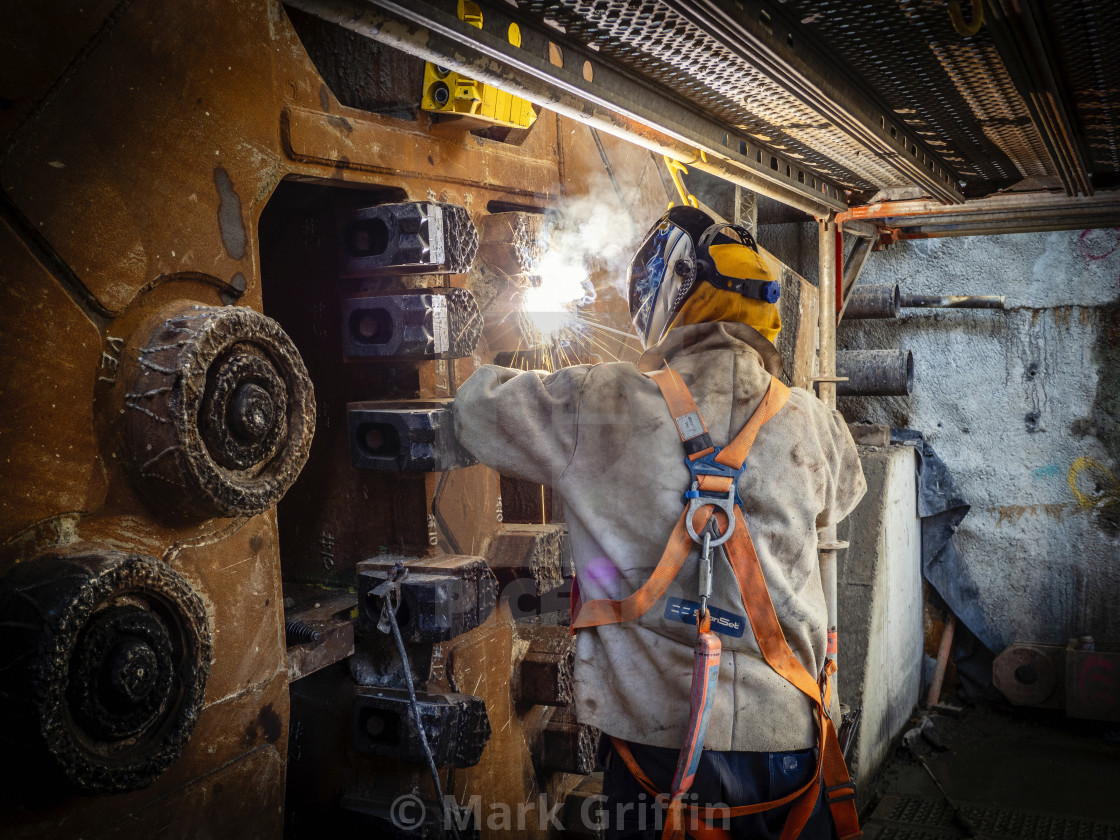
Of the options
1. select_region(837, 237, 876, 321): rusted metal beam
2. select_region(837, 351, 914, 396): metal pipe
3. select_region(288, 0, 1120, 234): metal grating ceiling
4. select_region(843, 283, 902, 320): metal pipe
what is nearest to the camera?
select_region(288, 0, 1120, 234): metal grating ceiling

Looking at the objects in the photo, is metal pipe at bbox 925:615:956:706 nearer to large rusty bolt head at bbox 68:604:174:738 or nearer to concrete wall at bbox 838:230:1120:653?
concrete wall at bbox 838:230:1120:653

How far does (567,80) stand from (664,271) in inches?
26.4

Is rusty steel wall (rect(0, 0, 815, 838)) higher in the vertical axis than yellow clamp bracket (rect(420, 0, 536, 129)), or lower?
lower

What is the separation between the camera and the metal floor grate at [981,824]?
175 inches

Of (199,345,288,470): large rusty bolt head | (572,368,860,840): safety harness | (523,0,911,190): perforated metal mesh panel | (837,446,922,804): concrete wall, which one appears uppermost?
(523,0,911,190): perforated metal mesh panel

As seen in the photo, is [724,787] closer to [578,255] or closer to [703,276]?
[703,276]

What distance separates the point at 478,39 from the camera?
1.66 metres

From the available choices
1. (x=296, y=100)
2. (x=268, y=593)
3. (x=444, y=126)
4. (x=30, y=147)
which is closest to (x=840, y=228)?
(x=444, y=126)

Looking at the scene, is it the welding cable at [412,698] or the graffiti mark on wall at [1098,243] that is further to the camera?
the graffiti mark on wall at [1098,243]

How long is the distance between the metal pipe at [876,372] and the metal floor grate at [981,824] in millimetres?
2511

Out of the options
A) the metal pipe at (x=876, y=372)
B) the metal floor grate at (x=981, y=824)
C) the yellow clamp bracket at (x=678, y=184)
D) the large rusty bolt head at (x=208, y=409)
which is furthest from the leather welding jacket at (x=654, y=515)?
the metal pipe at (x=876, y=372)

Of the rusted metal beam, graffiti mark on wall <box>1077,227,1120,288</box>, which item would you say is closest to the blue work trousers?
the rusted metal beam

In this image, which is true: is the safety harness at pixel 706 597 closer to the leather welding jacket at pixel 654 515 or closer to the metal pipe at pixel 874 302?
the leather welding jacket at pixel 654 515

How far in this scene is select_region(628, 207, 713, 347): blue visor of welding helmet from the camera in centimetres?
236
